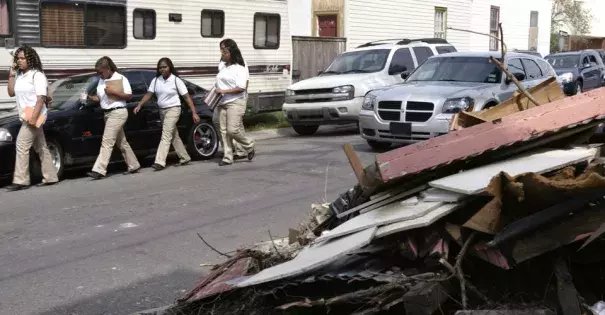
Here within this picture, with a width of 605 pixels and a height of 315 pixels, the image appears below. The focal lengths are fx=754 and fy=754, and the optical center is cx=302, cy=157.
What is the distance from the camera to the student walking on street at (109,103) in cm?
1077

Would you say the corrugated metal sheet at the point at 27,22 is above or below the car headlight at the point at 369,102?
above

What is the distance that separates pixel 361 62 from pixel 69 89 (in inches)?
273

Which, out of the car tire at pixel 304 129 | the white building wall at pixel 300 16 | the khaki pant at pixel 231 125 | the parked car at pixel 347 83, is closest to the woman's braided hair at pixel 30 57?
the khaki pant at pixel 231 125

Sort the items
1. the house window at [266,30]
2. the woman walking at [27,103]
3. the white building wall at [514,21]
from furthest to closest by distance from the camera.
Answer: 1. the white building wall at [514,21]
2. the house window at [266,30]
3. the woman walking at [27,103]

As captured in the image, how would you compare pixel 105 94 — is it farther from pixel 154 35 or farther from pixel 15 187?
pixel 154 35

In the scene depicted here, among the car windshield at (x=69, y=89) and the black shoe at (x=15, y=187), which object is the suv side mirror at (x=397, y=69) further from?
the black shoe at (x=15, y=187)

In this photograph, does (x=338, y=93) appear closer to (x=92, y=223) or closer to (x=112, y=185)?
(x=112, y=185)

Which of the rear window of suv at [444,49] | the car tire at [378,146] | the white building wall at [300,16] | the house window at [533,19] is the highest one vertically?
the house window at [533,19]

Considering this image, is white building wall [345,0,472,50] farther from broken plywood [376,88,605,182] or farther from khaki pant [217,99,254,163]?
broken plywood [376,88,605,182]

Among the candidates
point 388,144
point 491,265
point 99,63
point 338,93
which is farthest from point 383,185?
point 338,93

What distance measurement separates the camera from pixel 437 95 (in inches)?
454

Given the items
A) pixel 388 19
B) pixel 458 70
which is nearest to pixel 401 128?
pixel 458 70

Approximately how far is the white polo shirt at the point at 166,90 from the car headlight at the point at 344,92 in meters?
4.44

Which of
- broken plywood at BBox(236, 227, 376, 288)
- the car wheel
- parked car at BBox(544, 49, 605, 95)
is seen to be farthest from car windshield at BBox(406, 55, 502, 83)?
parked car at BBox(544, 49, 605, 95)
